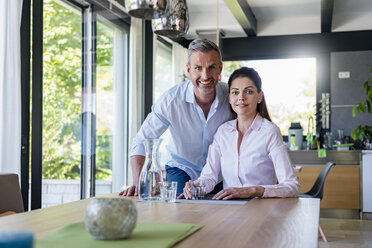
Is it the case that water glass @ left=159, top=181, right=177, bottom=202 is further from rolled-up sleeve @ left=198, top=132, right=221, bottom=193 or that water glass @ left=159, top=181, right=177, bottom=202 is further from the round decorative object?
the round decorative object

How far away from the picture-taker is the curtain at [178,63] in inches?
300

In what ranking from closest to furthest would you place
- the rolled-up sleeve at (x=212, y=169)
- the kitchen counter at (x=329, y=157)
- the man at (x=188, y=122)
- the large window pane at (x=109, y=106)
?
the rolled-up sleeve at (x=212, y=169) → the man at (x=188, y=122) → the large window pane at (x=109, y=106) → the kitchen counter at (x=329, y=157)

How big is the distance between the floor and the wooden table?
2915mm

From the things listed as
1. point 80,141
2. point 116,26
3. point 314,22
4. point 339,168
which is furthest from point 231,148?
point 314,22

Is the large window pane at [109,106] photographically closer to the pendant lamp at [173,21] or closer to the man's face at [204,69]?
the man's face at [204,69]

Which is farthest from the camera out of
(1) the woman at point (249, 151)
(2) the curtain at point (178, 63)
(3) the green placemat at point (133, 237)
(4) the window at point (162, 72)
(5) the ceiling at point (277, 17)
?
(2) the curtain at point (178, 63)

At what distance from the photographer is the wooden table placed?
3.80 ft

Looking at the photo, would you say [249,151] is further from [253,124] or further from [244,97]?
[244,97]

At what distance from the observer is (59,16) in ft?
14.7

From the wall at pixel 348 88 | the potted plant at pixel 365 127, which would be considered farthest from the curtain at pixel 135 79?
the wall at pixel 348 88

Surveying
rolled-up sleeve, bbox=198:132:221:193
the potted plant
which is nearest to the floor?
the potted plant

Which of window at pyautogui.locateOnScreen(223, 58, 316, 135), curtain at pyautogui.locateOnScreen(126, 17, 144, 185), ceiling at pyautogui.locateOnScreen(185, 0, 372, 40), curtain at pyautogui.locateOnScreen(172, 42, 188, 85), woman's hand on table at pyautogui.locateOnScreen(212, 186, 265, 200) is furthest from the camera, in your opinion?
curtain at pyautogui.locateOnScreen(172, 42, 188, 85)

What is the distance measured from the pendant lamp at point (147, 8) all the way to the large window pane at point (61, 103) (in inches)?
110

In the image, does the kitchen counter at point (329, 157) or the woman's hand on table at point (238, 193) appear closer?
the woman's hand on table at point (238, 193)
